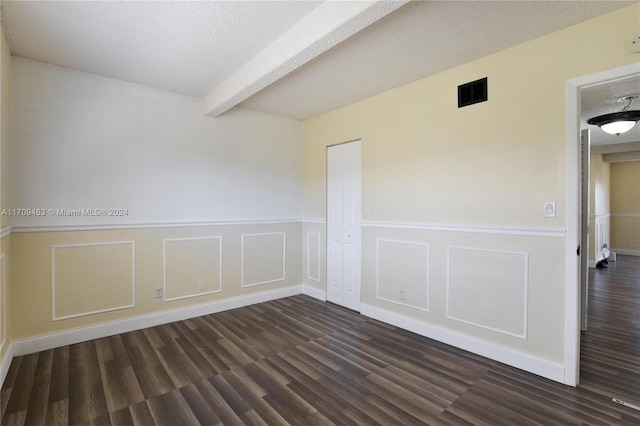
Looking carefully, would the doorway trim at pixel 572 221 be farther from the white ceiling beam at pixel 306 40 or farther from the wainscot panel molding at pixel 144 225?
the wainscot panel molding at pixel 144 225

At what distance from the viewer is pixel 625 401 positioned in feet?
6.77

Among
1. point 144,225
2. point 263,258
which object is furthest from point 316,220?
point 144,225

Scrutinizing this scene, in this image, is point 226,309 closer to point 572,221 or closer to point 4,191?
point 4,191

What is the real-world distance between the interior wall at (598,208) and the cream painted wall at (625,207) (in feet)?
1.26

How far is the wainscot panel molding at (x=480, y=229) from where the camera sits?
2.36 meters

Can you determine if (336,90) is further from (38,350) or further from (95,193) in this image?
(38,350)

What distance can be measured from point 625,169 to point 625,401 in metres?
8.91

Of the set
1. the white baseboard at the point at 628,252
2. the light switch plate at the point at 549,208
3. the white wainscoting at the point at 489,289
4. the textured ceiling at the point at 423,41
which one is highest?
the textured ceiling at the point at 423,41

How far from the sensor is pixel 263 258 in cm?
428

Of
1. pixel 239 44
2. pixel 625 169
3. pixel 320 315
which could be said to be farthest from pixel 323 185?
pixel 625 169

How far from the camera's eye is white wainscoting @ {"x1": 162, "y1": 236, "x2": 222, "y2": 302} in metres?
3.49

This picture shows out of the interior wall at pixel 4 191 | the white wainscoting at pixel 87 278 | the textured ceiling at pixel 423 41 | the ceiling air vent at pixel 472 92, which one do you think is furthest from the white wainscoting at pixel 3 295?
the ceiling air vent at pixel 472 92

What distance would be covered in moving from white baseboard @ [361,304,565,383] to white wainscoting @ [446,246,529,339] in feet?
0.49

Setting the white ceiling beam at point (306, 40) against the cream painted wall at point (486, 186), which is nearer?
the white ceiling beam at point (306, 40)
